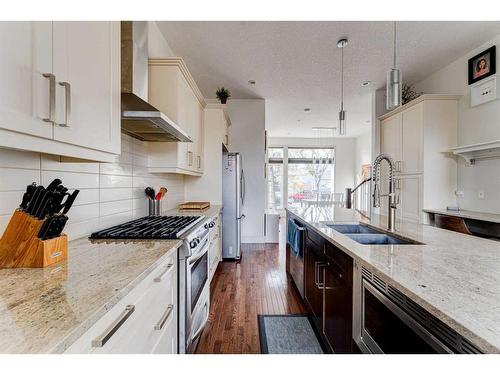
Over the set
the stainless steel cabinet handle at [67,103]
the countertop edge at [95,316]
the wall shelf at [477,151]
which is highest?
the wall shelf at [477,151]

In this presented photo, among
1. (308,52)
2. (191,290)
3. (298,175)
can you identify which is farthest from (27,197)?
(298,175)

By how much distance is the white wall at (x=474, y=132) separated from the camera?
3.01 m

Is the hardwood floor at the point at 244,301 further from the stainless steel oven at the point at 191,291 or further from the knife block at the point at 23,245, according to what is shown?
the knife block at the point at 23,245

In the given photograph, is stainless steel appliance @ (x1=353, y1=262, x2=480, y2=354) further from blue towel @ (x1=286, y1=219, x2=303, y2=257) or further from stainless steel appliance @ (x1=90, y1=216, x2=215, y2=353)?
blue towel @ (x1=286, y1=219, x2=303, y2=257)

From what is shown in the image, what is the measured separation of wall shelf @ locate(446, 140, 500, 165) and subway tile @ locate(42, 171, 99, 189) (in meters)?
3.79

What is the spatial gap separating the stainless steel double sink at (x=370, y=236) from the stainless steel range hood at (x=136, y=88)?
4.95 feet

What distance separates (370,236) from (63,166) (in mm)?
1936

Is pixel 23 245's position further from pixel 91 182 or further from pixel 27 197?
pixel 91 182

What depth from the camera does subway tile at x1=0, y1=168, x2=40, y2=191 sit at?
1.04 metres

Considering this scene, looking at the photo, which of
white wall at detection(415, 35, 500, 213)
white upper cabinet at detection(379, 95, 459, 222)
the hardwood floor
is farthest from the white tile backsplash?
white wall at detection(415, 35, 500, 213)

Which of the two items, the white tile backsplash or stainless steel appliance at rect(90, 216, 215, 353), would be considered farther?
stainless steel appliance at rect(90, 216, 215, 353)

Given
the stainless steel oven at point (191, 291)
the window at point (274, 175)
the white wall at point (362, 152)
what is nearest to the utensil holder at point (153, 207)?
the stainless steel oven at point (191, 291)
